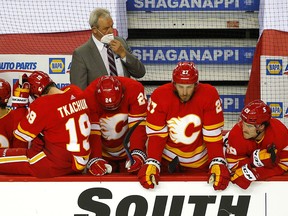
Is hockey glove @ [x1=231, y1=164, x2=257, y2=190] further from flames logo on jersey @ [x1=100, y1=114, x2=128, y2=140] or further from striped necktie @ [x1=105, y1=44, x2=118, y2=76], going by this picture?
striped necktie @ [x1=105, y1=44, x2=118, y2=76]

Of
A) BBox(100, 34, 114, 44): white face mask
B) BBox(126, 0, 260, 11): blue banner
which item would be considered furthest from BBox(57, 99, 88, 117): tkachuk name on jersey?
BBox(126, 0, 260, 11): blue banner

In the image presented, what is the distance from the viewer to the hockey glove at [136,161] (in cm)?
409

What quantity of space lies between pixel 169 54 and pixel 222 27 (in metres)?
0.62

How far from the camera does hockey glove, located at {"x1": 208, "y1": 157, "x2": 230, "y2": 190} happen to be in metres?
3.89

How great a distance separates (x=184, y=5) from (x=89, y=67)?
2.73 m

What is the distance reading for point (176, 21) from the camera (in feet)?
24.1

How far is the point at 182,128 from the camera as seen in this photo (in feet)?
13.4

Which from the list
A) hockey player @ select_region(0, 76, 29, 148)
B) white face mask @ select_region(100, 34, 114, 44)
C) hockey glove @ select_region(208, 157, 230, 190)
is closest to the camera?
hockey glove @ select_region(208, 157, 230, 190)

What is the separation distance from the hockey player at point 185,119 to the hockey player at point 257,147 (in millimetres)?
114

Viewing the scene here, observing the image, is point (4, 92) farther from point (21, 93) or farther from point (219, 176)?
point (219, 176)

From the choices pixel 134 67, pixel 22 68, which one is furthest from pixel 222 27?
A: pixel 134 67

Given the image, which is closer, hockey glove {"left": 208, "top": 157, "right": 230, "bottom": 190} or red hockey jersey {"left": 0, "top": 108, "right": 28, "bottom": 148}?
hockey glove {"left": 208, "top": 157, "right": 230, "bottom": 190}

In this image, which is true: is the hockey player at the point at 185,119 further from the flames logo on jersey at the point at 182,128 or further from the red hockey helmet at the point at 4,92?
the red hockey helmet at the point at 4,92

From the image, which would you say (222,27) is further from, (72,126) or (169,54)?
(72,126)
